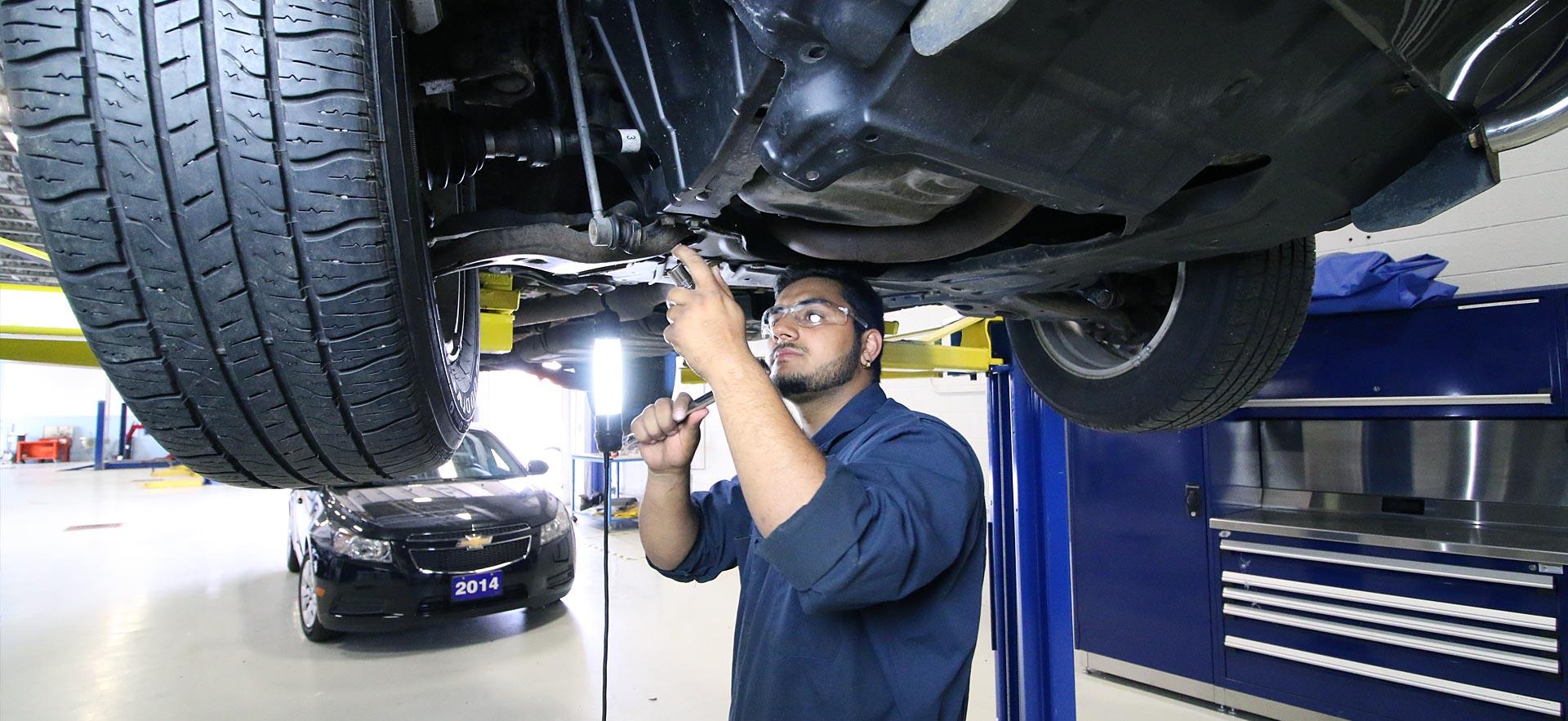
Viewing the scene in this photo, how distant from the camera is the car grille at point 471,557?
9.62 ft

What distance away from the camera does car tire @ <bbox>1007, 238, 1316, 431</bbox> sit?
1.27m

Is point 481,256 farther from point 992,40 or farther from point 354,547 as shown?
point 354,547

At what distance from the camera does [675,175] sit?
0.85 metres

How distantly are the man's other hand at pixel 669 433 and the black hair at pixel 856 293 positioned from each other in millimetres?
267

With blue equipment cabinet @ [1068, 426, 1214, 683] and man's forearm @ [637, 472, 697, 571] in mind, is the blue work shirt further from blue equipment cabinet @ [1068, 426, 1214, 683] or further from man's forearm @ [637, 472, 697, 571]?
blue equipment cabinet @ [1068, 426, 1214, 683]

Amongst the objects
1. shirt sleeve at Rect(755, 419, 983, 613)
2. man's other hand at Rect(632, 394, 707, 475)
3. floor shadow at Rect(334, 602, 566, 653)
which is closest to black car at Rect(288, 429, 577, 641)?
floor shadow at Rect(334, 602, 566, 653)

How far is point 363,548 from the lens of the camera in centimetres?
289

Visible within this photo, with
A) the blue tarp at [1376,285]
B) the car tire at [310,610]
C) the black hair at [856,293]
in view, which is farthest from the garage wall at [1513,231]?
the car tire at [310,610]

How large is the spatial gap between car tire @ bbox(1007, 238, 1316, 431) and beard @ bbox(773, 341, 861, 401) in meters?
0.66

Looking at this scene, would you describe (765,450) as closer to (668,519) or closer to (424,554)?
(668,519)

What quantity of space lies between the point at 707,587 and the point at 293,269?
3.61 metres

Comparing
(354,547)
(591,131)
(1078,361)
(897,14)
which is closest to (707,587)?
(354,547)

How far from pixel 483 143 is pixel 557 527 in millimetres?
2779

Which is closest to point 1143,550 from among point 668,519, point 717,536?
point 717,536
